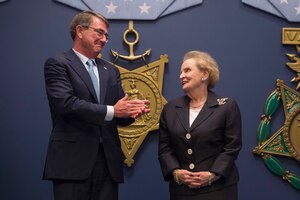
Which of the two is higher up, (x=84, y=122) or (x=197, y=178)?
(x=84, y=122)

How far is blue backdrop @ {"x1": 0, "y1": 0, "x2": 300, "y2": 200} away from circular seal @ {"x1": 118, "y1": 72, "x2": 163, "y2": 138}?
83mm

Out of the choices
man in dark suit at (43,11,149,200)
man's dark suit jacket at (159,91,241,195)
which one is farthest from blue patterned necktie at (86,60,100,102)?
man's dark suit jacket at (159,91,241,195)

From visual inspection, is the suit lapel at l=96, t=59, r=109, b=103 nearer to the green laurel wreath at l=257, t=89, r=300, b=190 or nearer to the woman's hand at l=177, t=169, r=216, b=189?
the woman's hand at l=177, t=169, r=216, b=189

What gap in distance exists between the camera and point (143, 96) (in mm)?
2844

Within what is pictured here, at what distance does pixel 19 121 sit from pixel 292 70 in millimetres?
1996

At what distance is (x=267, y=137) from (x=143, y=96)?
3.07ft

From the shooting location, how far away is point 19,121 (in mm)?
2844

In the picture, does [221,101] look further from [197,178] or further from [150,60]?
[150,60]

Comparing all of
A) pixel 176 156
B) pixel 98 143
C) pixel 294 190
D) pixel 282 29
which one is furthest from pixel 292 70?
pixel 98 143

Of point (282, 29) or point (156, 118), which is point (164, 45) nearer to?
point (156, 118)

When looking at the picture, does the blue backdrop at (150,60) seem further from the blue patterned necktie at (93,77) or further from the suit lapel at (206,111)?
the blue patterned necktie at (93,77)

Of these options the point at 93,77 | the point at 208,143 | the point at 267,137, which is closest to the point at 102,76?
the point at 93,77

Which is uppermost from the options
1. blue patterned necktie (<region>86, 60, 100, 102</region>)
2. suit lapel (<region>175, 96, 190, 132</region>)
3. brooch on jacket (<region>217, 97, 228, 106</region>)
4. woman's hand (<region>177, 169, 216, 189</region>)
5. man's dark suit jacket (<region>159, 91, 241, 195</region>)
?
blue patterned necktie (<region>86, 60, 100, 102</region>)

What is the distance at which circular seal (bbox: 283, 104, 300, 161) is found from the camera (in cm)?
285
